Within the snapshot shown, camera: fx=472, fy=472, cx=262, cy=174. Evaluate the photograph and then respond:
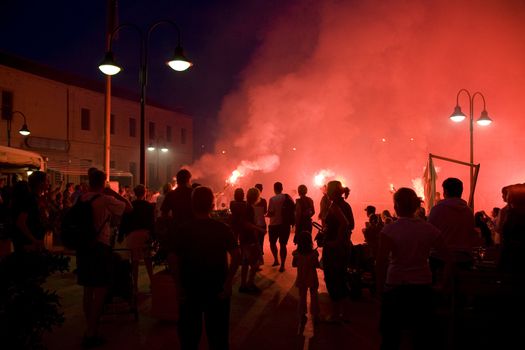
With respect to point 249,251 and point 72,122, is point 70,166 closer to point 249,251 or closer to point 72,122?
point 72,122

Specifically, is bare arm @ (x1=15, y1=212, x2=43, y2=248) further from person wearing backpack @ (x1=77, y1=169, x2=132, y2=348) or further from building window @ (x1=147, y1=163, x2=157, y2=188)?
building window @ (x1=147, y1=163, x2=157, y2=188)

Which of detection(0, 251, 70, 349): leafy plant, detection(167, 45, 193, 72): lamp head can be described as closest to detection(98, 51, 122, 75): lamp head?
detection(167, 45, 193, 72): lamp head

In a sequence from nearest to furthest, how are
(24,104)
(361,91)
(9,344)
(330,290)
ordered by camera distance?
1. (9,344)
2. (330,290)
3. (24,104)
4. (361,91)

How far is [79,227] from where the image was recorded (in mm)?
5195

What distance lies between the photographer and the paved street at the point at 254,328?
5441 mm

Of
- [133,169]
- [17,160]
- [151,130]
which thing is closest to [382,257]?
[17,160]

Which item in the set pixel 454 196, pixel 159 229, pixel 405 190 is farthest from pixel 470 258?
pixel 159 229

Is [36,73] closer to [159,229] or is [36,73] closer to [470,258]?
[159,229]

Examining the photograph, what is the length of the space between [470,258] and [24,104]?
29492 millimetres

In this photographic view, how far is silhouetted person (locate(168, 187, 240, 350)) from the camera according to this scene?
3.73 meters

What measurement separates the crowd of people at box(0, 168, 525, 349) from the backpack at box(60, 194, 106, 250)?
0.23 ft

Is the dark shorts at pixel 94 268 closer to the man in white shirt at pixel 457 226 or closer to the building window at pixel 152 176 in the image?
the man in white shirt at pixel 457 226

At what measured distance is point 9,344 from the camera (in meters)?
3.72

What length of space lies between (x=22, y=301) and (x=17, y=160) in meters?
11.0
